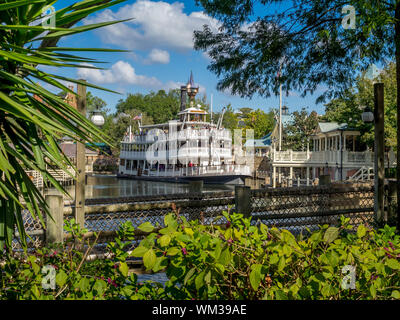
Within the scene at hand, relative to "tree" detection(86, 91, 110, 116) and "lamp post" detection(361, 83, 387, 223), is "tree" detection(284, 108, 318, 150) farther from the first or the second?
"tree" detection(86, 91, 110, 116)

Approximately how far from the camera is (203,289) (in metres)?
1.92

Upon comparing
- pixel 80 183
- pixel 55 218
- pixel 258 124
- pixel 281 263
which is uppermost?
pixel 258 124

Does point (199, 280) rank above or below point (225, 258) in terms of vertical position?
below

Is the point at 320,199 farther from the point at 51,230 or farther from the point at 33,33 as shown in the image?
the point at 33,33

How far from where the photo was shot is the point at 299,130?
124 ft

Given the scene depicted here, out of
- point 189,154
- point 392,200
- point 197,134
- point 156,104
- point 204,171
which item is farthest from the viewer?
point 156,104

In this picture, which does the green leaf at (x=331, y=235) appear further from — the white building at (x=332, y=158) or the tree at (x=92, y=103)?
the tree at (x=92, y=103)

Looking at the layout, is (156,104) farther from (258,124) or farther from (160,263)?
(160,263)

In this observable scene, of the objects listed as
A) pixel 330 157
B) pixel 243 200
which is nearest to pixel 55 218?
pixel 243 200

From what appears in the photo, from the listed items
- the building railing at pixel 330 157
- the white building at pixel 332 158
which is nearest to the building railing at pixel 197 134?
the white building at pixel 332 158

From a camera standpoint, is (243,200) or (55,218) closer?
(55,218)

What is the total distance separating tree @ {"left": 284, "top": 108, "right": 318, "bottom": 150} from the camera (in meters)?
37.2

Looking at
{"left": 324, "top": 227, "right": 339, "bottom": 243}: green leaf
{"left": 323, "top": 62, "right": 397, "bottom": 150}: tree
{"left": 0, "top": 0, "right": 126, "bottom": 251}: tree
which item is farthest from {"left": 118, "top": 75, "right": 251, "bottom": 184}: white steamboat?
{"left": 324, "top": 227, "right": 339, "bottom": 243}: green leaf

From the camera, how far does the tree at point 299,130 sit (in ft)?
122
